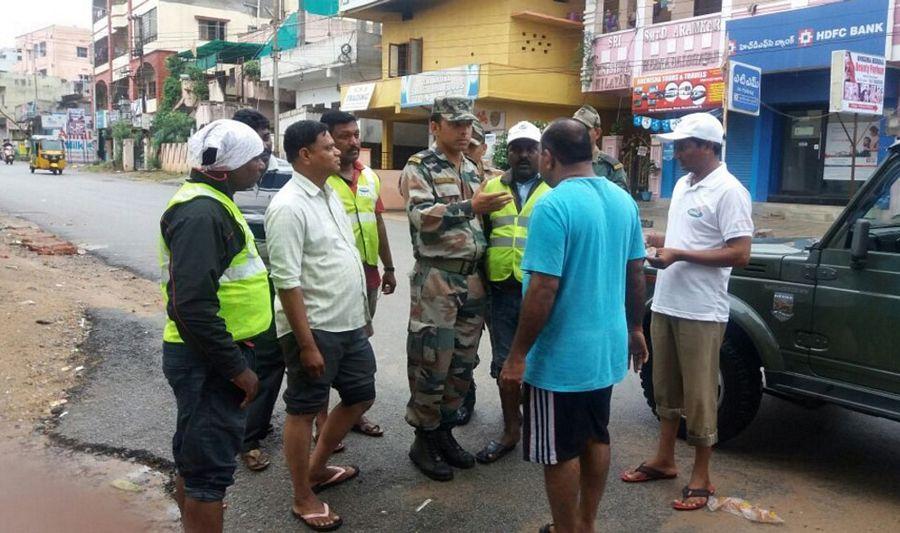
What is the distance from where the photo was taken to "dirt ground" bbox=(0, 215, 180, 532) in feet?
11.2

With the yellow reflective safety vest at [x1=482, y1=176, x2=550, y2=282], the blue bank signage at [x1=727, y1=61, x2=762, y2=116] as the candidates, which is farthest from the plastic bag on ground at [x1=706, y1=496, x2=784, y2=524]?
the blue bank signage at [x1=727, y1=61, x2=762, y2=116]

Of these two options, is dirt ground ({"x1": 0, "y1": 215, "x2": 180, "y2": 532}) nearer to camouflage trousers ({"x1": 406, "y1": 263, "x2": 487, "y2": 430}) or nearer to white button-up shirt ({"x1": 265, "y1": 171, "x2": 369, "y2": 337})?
white button-up shirt ({"x1": 265, "y1": 171, "x2": 369, "y2": 337})

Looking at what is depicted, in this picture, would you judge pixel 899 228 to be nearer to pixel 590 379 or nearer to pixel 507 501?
pixel 590 379

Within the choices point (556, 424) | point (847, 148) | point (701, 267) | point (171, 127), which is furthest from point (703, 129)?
point (171, 127)

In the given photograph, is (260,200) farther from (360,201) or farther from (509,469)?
(509,469)

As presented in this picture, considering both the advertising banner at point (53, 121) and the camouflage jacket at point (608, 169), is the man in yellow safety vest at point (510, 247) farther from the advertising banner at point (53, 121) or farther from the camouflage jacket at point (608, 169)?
the advertising banner at point (53, 121)

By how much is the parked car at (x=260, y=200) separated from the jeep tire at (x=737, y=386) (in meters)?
2.80

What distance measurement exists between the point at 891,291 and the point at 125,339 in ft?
18.5

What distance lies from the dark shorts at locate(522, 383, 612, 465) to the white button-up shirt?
961 millimetres

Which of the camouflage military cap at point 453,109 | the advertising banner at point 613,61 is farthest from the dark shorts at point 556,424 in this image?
the advertising banner at point 613,61

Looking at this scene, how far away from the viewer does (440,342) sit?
3.74 m

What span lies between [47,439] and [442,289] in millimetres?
2428

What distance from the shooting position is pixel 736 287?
4199 millimetres

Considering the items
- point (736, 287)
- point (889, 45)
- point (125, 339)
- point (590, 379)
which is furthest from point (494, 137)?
point (590, 379)
